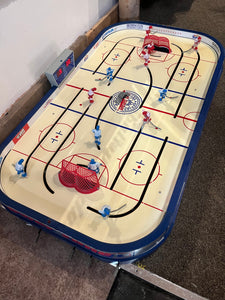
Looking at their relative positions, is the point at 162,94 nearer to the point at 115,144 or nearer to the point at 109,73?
the point at 109,73

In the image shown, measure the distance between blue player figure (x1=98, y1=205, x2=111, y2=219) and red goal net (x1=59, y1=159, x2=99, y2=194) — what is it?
10.3 inches

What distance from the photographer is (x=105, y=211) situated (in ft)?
7.59

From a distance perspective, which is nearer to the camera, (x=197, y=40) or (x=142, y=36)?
(x=197, y=40)

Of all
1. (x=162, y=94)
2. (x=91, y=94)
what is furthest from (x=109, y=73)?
(x=162, y=94)

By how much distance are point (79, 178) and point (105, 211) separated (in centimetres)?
44

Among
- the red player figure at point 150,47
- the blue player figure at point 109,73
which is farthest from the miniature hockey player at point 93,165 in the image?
the red player figure at point 150,47

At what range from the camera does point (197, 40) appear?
13.3 ft

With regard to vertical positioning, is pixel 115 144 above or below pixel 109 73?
below

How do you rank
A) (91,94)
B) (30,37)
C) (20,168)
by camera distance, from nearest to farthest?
(20,168)
(30,37)
(91,94)

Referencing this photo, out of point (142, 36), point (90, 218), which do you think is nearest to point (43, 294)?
point (90, 218)

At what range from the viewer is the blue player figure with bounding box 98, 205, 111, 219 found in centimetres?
232

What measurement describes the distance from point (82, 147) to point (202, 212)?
1.60m

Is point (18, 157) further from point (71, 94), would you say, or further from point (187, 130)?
point (187, 130)

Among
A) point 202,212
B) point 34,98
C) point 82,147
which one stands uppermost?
point 34,98
